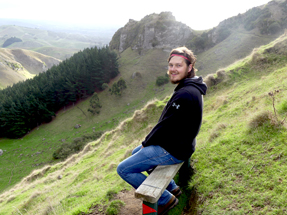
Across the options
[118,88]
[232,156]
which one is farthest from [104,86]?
[232,156]

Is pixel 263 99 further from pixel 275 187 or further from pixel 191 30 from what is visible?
pixel 191 30

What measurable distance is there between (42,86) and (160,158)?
59.6 metres

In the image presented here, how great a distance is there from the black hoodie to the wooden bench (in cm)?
44

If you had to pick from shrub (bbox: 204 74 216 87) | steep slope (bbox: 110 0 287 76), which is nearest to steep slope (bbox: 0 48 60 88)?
steep slope (bbox: 110 0 287 76)

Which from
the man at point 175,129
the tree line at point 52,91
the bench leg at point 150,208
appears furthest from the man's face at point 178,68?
the tree line at point 52,91

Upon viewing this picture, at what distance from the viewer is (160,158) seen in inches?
141

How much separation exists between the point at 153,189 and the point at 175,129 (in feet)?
3.88

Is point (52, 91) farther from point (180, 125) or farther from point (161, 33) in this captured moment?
point (180, 125)

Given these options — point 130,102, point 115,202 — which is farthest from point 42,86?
point 115,202

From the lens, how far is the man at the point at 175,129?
10.9ft

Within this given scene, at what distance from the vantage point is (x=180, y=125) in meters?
3.41

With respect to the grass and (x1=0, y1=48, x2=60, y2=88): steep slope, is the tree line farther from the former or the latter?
the grass

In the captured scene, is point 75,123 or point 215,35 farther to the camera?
point 215,35

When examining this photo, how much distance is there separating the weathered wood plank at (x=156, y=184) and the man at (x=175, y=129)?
15 centimetres
